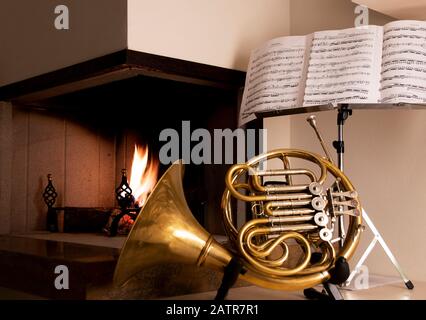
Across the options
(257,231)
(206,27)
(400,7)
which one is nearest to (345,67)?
(400,7)

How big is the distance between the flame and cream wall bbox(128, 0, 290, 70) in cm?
82

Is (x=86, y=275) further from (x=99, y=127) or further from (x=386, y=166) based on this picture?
(x=99, y=127)

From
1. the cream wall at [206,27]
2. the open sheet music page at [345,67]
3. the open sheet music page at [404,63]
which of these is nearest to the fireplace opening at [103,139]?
the cream wall at [206,27]

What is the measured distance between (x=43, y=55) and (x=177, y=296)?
5.02ft

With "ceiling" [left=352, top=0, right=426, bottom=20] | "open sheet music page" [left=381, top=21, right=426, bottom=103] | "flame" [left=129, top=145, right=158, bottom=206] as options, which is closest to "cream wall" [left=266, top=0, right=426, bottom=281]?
"ceiling" [left=352, top=0, right=426, bottom=20]

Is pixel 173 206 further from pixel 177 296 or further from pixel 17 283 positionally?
pixel 17 283

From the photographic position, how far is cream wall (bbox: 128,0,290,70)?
269 cm

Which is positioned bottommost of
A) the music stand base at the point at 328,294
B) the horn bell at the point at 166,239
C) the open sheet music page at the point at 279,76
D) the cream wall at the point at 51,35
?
the music stand base at the point at 328,294

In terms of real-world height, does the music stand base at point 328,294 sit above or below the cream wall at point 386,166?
below

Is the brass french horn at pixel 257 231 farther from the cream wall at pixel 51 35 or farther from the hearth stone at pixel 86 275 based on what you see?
the cream wall at pixel 51 35

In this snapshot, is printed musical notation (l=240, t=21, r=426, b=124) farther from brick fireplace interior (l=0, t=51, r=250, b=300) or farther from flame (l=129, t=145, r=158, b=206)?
flame (l=129, t=145, r=158, b=206)

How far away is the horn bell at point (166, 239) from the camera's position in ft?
6.27

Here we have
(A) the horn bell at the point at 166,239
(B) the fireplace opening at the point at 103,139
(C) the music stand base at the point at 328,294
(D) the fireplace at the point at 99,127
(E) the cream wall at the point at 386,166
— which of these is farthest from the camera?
(B) the fireplace opening at the point at 103,139

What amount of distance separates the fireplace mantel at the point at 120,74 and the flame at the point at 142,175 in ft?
1.95
